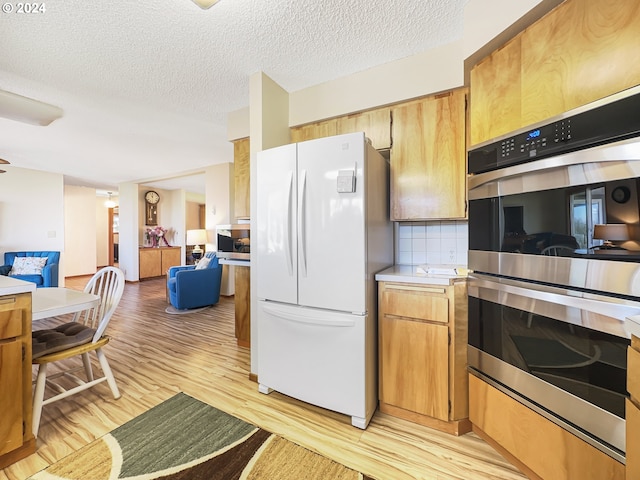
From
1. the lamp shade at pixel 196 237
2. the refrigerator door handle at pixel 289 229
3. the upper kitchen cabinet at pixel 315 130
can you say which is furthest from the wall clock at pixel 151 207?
the refrigerator door handle at pixel 289 229

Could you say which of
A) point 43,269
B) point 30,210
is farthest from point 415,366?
point 30,210

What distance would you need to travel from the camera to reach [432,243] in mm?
2293

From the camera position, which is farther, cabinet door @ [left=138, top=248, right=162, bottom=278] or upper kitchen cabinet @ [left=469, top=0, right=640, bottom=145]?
cabinet door @ [left=138, top=248, right=162, bottom=278]

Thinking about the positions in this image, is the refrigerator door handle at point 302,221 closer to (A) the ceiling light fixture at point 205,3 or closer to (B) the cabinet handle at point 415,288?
(B) the cabinet handle at point 415,288

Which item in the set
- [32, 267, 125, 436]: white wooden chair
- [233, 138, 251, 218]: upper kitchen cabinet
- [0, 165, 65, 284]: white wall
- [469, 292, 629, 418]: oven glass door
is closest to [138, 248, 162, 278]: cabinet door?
[0, 165, 65, 284]: white wall

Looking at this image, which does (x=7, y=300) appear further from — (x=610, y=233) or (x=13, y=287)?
(x=610, y=233)

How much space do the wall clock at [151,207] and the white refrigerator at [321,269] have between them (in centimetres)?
656

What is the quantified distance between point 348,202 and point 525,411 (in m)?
1.36

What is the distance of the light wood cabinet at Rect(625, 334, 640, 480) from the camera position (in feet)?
2.38

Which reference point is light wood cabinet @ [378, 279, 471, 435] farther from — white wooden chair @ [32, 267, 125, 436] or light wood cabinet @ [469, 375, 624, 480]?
white wooden chair @ [32, 267, 125, 436]

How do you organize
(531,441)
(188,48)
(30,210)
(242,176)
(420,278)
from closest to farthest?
(531,441), (420,278), (188,48), (242,176), (30,210)

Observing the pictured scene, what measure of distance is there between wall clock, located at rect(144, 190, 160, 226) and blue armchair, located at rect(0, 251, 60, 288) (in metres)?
2.30

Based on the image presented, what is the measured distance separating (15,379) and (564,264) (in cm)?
267

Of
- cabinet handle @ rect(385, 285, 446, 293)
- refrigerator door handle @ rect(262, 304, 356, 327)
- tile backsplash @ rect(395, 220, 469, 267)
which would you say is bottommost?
refrigerator door handle @ rect(262, 304, 356, 327)
